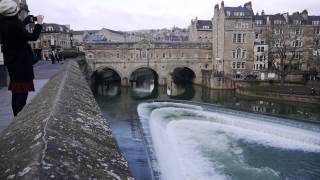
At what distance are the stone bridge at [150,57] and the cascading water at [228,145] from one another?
3203 centimetres

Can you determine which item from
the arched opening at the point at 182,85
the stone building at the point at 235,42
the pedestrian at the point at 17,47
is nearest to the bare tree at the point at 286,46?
the stone building at the point at 235,42

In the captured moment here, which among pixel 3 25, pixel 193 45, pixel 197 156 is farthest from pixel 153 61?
pixel 3 25

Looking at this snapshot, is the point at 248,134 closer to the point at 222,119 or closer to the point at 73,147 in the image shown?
the point at 222,119

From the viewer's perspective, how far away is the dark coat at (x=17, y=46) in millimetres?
5363

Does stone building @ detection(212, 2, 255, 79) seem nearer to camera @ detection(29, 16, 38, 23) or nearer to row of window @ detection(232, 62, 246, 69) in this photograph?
row of window @ detection(232, 62, 246, 69)

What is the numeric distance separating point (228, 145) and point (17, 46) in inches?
700

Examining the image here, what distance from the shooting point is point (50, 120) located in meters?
4.11

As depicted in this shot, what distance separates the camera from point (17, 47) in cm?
577

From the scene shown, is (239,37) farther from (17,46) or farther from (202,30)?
(17,46)

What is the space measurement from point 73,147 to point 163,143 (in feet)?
60.7

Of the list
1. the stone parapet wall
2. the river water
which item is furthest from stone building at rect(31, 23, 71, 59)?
the stone parapet wall

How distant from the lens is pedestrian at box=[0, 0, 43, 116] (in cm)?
534

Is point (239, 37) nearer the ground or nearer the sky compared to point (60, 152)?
nearer the sky

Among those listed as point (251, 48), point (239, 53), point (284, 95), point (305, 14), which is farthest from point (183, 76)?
point (284, 95)
